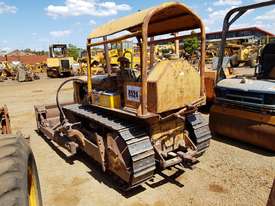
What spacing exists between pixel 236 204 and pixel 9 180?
303 cm

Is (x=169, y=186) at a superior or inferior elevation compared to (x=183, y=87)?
inferior

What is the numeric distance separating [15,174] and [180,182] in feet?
9.73

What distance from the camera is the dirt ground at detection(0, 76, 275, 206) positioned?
12.7 feet

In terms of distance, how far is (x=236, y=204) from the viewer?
3672 mm

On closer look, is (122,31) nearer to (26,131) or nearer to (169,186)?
(169,186)

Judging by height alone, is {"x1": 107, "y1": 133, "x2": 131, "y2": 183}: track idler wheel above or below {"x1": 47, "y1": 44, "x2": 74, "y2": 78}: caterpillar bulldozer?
below

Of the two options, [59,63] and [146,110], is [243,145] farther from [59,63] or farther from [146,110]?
[59,63]

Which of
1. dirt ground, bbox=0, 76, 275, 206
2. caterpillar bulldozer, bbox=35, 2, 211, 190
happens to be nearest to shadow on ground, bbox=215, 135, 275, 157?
dirt ground, bbox=0, 76, 275, 206

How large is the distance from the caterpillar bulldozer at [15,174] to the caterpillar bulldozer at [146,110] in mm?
1432

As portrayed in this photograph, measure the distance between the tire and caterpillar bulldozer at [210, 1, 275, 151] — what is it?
14.1 feet

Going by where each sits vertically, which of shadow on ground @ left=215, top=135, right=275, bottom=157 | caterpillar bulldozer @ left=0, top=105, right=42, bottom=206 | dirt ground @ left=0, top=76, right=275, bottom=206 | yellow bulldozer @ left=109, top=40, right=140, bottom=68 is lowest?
dirt ground @ left=0, top=76, right=275, bottom=206

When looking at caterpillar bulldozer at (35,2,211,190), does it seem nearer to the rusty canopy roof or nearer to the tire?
the rusty canopy roof

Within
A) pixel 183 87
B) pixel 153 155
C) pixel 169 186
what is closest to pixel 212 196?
pixel 169 186

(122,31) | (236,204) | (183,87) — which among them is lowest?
(236,204)
